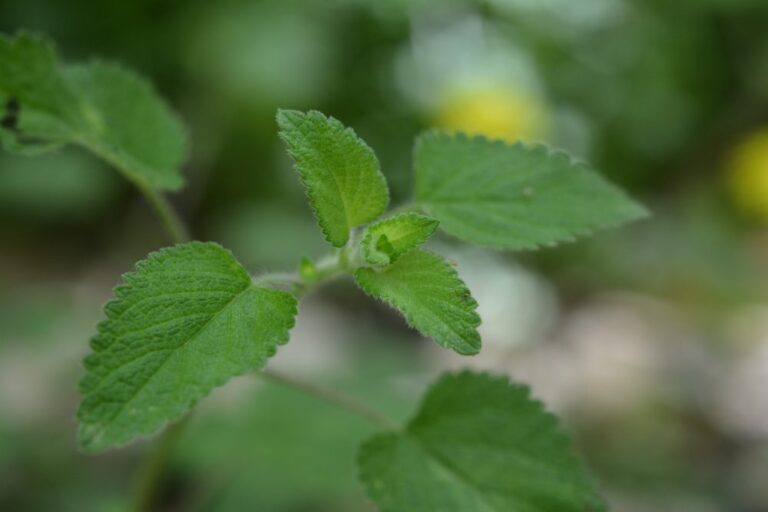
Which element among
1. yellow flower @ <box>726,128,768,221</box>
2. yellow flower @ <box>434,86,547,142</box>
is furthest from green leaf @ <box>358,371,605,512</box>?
yellow flower @ <box>726,128,768,221</box>

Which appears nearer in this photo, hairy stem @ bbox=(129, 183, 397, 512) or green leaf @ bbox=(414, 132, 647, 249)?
hairy stem @ bbox=(129, 183, 397, 512)

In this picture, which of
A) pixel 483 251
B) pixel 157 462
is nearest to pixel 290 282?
pixel 157 462

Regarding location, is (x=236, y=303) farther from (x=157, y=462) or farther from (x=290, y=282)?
(x=157, y=462)

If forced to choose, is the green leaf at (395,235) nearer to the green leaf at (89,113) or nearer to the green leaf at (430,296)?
the green leaf at (430,296)

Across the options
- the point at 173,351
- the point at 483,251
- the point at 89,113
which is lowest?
the point at 173,351

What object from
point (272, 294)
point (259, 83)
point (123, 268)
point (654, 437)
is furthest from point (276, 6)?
point (272, 294)

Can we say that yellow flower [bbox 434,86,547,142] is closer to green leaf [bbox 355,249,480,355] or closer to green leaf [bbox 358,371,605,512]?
green leaf [bbox 358,371,605,512]

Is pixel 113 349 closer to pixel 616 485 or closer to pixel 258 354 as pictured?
pixel 258 354
